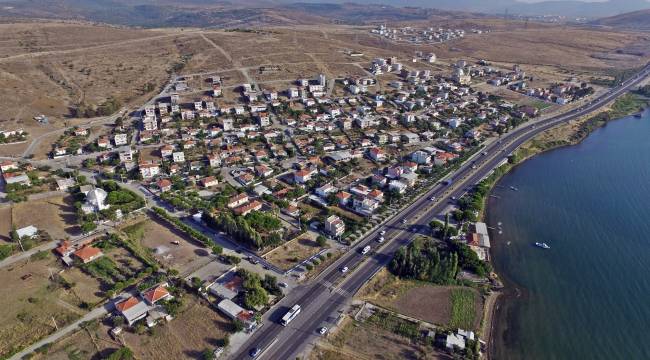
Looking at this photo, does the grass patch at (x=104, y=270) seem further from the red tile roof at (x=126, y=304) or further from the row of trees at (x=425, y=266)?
the row of trees at (x=425, y=266)

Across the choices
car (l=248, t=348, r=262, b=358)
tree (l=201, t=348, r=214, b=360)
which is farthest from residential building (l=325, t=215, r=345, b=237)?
tree (l=201, t=348, r=214, b=360)

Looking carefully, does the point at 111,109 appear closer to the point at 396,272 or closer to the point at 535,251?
the point at 396,272

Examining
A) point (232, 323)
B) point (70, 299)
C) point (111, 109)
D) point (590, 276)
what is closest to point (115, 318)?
point (70, 299)

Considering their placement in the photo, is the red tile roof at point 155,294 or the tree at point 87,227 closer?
the red tile roof at point 155,294

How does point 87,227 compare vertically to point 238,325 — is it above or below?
above

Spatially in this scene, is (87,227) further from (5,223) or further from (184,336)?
(184,336)

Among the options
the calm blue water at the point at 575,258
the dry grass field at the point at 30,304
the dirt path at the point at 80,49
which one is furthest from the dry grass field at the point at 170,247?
the dirt path at the point at 80,49

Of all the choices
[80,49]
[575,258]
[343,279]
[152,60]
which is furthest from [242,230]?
[80,49]
